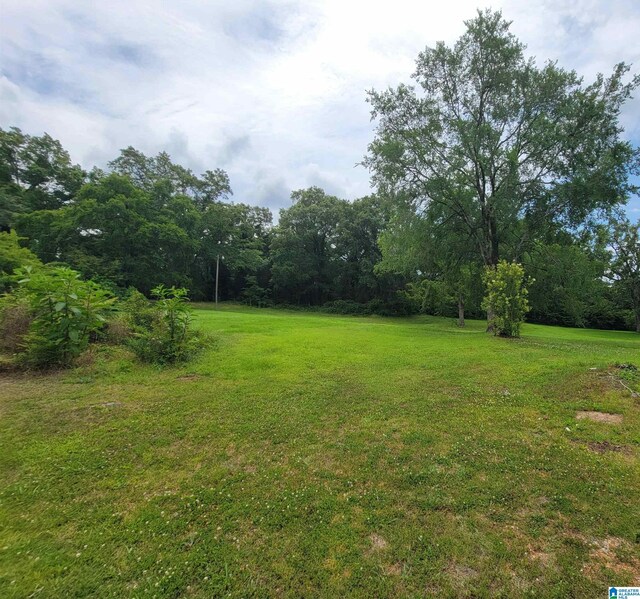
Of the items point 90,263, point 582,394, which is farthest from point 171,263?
point 582,394

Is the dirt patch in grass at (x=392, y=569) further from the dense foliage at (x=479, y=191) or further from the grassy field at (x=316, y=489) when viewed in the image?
the dense foliage at (x=479, y=191)

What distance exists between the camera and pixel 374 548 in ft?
7.20

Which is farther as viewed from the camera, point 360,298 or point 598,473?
point 360,298

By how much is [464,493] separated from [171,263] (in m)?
33.1

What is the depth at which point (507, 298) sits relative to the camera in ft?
36.3

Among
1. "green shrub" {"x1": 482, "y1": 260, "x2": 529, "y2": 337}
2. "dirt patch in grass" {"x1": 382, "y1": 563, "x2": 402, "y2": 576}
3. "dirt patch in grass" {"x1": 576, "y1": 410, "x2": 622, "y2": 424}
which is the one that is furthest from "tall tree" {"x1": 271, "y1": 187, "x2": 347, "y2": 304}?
"dirt patch in grass" {"x1": 382, "y1": 563, "x2": 402, "y2": 576}

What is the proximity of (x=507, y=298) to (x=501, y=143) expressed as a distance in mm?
7187

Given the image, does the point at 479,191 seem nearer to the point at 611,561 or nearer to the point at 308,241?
the point at 611,561

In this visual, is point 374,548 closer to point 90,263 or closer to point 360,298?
point 90,263

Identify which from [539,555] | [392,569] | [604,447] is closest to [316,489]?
[392,569]

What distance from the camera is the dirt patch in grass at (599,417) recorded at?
4.00m

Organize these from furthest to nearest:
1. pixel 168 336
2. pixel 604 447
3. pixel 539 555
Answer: pixel 168 336 → pixel 604 447 → pixel 539 555

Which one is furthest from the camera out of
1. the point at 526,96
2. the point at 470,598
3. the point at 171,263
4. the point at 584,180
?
the point at 171,263

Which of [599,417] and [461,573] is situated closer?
[461,573]
